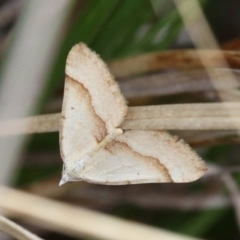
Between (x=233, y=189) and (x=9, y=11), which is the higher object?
(x=9, y=11)

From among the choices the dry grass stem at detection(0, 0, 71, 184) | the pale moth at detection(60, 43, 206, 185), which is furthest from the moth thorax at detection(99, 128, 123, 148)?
the dry grass stem at detection(0, 0, 71, 184)

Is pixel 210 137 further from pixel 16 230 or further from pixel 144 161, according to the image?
pixel 16 230

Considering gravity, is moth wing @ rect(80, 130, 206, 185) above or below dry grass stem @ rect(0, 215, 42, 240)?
above

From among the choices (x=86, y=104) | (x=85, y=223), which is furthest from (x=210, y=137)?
(x=85, y=223)

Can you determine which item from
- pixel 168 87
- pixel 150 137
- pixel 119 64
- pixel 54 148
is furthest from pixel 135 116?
pixel 54 148

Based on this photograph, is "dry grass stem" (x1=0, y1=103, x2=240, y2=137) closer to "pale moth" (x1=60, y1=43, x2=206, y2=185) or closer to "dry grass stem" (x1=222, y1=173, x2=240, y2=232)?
"pale moth" (x1=60, y1=43, x2=206, y2=185)

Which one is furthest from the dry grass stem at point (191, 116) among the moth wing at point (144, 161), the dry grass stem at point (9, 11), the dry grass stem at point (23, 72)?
the dry grass stem at point (9, 11)

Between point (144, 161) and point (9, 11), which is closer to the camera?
point (144, 161)
